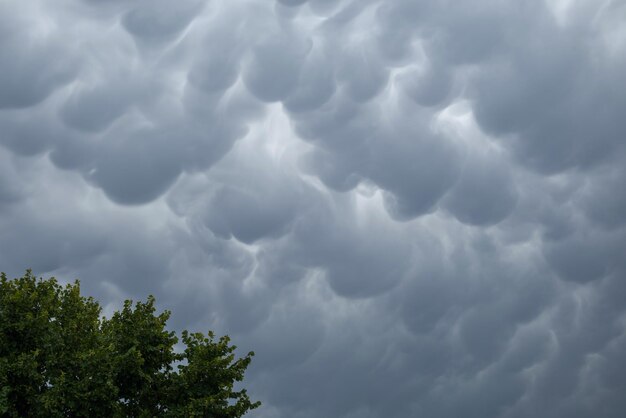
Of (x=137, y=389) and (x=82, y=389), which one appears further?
(x=137, y=389)

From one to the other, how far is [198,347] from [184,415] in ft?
14.4

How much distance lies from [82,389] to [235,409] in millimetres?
8207

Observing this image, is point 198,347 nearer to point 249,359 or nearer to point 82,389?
point 249,359

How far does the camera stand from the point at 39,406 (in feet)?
116

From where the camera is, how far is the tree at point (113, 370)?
3481cm

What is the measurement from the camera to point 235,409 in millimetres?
38000

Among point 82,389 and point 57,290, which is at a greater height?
point 57,290

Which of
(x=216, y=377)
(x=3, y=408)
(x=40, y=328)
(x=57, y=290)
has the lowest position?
(x=3, y=408)

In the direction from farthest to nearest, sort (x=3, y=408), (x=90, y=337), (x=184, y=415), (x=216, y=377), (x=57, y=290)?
(x=57, y=290), (x=90, y=337), (x=216, y=377), (x=184, y=415), (x=3, y=408)

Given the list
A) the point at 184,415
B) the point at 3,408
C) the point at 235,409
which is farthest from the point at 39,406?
the point at 235,409

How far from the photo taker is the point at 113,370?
115 ft

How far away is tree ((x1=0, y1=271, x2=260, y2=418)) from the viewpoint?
3481cm

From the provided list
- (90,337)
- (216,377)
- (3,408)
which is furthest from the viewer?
(90,337)

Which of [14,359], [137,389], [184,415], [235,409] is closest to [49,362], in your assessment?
[14,359]
